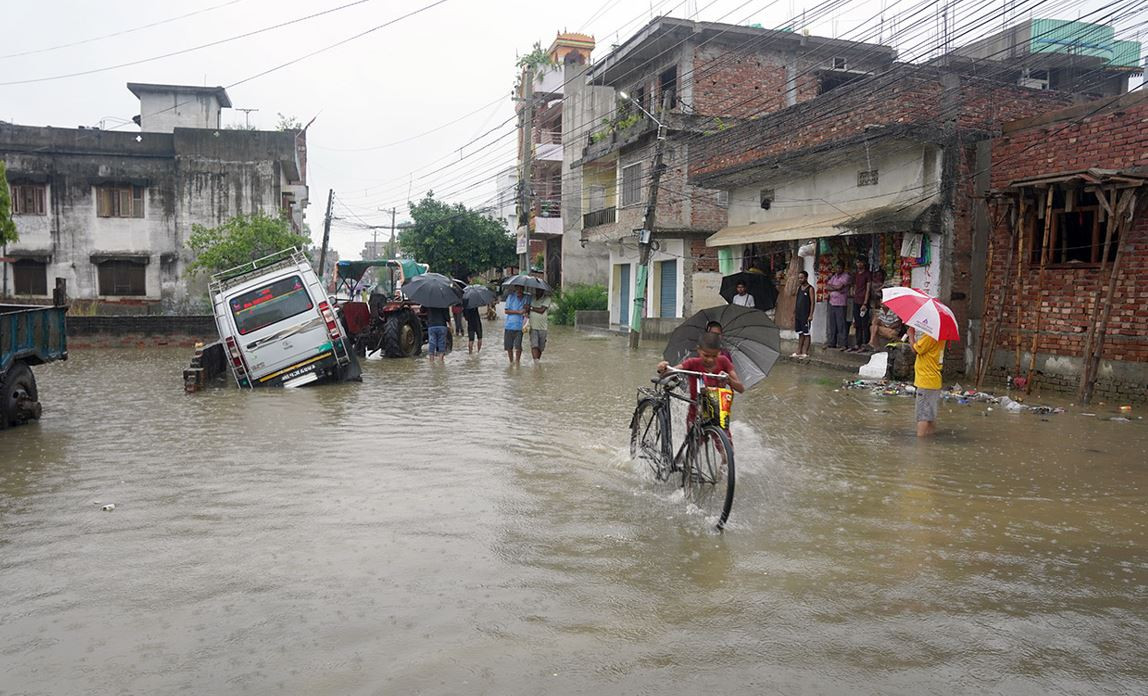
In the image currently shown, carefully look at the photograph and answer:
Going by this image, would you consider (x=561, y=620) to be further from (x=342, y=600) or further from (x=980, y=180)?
(x=980, y=180)

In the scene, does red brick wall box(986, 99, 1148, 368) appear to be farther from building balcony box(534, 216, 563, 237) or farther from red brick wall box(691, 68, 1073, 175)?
building balcony box(534, 216, 563, 237)

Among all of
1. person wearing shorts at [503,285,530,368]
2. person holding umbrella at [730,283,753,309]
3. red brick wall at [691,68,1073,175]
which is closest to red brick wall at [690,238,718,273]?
person holding umbrella at [730,283,753,309]

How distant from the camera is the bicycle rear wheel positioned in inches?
281

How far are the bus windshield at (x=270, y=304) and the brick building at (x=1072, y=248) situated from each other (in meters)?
10.9

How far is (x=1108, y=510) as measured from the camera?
6766 mm

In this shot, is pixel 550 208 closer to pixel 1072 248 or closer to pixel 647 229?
pixel 647 229

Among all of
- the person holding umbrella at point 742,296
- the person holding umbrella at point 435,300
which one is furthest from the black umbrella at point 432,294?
the person holding umbrella at point 742,296

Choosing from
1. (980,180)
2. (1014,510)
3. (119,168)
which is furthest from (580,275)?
(1014,510)

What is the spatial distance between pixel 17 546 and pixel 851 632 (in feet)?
16.7

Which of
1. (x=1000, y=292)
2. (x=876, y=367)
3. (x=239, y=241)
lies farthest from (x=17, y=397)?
→ (x=239, y=241)

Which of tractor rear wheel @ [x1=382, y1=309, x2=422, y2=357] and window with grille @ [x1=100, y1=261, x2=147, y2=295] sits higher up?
window with grille @ [x1=100, y1=261, x2=147, y2=295]

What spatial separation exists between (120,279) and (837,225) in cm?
2578

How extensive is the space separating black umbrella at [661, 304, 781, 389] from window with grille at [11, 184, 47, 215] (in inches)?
1208

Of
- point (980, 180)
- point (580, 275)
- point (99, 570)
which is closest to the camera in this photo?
point (99, 570)
